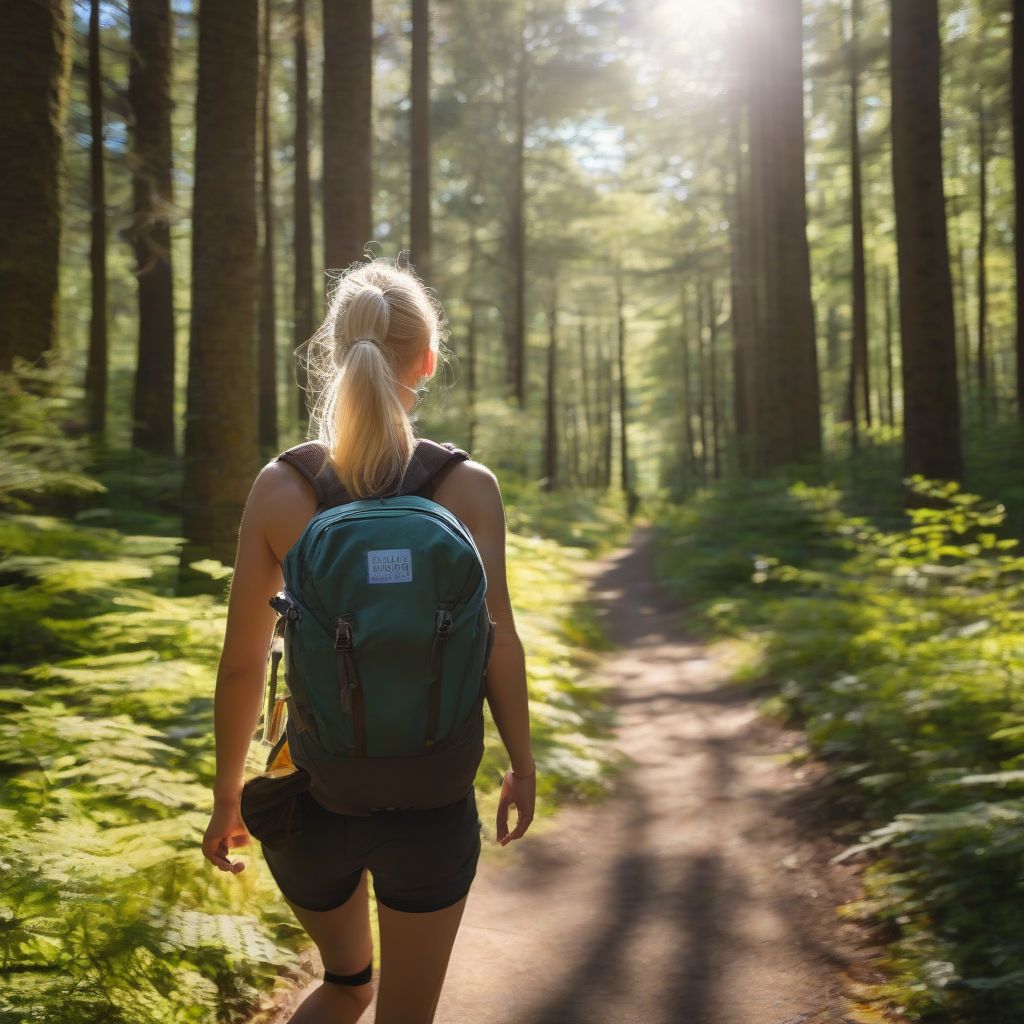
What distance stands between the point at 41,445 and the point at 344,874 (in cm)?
432

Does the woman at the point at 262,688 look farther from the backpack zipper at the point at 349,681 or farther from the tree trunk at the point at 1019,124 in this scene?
the tree trunk at the point at 1019,124

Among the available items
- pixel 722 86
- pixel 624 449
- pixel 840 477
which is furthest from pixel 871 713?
pixel 624 449

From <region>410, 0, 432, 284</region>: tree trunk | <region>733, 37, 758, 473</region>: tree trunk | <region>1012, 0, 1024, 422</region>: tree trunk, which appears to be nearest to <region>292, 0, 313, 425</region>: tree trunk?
<region>410, 0, 432, 284</region>: tree trunk

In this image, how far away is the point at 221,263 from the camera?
6.91 meters

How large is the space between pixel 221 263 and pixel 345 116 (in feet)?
11.3

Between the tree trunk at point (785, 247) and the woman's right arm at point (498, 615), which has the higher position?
the tree trunk at point (785, 247)

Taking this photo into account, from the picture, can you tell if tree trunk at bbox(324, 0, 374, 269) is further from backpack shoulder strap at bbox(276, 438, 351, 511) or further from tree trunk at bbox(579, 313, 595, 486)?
tree trunk at bbox(579, 313, 595, 486)

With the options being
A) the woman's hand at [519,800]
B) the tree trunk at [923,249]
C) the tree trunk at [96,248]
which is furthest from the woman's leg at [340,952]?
the tree trunk at [923,249]

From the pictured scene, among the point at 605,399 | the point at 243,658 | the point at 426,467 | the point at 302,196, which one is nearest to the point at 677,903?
the point at 243,658

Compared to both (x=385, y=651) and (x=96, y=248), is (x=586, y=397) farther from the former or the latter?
(x=385, y=651)

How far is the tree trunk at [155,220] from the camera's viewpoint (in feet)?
37.1

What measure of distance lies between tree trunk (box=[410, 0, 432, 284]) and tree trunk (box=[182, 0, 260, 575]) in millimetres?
9211

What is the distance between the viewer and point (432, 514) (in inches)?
77.6

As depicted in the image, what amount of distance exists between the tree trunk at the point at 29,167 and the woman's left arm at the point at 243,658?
5519mm
